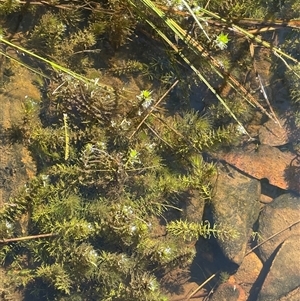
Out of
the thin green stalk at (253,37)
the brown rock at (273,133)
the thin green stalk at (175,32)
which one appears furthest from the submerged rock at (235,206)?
the thin green stalk at (253,37)

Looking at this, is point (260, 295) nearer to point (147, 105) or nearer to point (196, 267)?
point (196, 267)

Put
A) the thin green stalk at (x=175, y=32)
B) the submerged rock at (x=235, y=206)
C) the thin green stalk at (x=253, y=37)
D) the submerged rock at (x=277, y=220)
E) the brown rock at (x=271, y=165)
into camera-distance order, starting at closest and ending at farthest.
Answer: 1. the thin green stalk at (x=175, y=32)
2. the thin green stalk at (x=253, y=37)
3. the submerged rock at (x=235, y=206)
4. the brown rock at (x=271, y=165)
5. the submerged rock at (x=277, y=220)

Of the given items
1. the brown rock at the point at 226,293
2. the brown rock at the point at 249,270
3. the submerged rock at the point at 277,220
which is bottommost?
the brown rock at the point at 226,293

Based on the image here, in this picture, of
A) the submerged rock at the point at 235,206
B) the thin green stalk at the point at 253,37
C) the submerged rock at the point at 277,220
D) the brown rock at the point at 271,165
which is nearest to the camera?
the thin green stalk at the point at 253,37

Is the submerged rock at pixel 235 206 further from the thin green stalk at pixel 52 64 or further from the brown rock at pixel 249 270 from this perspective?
the thin green stalk at pixel 52 64

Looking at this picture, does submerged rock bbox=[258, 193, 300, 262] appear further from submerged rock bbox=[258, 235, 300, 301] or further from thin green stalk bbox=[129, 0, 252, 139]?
thin green stalk bbox=[129, 0, 252, 139]

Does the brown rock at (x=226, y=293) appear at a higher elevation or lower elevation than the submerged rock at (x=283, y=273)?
lower

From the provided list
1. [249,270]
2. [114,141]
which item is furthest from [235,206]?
[114,141]

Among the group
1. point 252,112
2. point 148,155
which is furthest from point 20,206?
point 252,112

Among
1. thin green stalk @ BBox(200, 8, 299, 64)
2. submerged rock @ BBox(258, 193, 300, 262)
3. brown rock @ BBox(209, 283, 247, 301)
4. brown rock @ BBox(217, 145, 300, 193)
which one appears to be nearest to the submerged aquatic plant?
thin green stalk @ BBox(200, 8, 299, 64)
